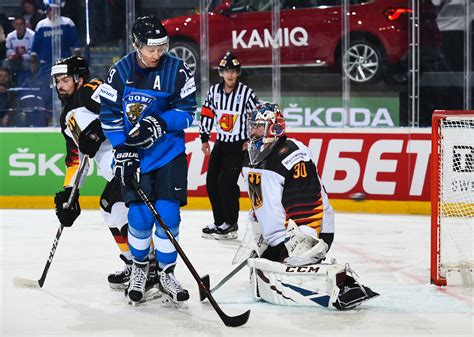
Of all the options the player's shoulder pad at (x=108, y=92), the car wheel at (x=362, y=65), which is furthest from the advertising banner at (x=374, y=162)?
the player's shoulder pad at (x=108, y=92)

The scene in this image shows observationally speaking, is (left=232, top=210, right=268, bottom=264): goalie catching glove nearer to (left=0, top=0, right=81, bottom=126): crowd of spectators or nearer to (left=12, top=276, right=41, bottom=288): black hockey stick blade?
(left=12, top=276, right=41, bottom=288): black hockey stick blade

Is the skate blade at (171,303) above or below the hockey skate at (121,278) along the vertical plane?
below

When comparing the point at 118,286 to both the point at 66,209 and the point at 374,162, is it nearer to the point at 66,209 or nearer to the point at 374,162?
the point at 66,209

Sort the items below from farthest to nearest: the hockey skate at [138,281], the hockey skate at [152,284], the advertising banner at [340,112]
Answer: the advertising banner at [340,112] → the hockey skate at [152,284] → the hockey skate at [138,281]

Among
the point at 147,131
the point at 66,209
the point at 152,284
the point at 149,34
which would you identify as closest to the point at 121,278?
the point at 152,284

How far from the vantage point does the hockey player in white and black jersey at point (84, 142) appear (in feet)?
16.2

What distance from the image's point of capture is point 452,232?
17.9 feet

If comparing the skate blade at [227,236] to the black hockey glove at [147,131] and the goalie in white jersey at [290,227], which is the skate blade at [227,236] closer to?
the goalie in white jersey at [290,227]

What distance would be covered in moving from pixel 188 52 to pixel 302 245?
5172 millimetres

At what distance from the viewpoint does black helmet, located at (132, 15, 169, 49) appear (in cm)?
449

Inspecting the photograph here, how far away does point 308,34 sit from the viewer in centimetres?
923

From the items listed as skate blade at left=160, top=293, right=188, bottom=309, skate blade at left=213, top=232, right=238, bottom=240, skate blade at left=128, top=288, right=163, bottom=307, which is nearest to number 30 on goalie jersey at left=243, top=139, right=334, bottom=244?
skate blade at left=160, top=293, right=188, bottom=309

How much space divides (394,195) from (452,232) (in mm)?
2947

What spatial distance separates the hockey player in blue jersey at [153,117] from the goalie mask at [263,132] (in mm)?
281
